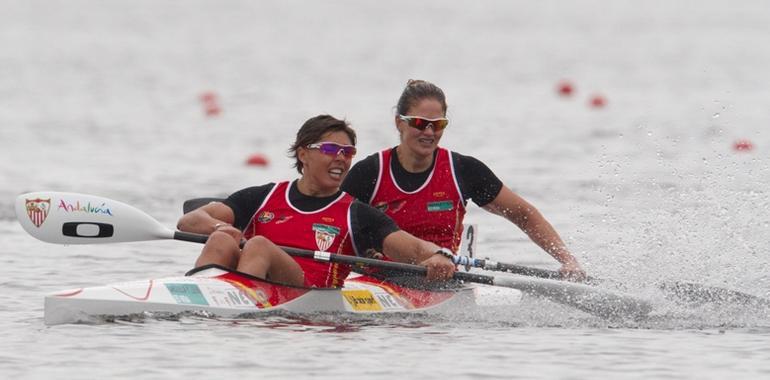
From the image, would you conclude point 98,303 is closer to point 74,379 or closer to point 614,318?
point 74,379

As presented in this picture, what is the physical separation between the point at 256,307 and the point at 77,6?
8498 cm

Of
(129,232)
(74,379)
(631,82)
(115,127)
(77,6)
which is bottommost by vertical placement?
(74,379)

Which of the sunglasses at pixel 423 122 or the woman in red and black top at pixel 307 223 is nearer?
the woman in red and black top at pixel 307 223

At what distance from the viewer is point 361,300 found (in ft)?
40.9

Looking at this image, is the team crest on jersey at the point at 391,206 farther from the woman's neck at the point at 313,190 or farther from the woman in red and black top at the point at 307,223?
the woman's neck at the point at 313,190

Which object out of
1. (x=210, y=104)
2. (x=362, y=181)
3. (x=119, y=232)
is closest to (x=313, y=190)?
(x=362, y=181)

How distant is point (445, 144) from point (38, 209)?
1626cm

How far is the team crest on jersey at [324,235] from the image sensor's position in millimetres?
12148

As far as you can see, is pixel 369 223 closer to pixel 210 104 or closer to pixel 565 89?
pixel 210 104

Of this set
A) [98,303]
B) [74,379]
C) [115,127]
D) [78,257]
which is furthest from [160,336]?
[115,127]

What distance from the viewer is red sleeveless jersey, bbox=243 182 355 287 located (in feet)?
39.9

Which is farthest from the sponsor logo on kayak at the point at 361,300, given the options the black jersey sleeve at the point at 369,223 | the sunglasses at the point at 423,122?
the sunglasses at the point at 423,122

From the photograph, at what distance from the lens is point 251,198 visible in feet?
40.3

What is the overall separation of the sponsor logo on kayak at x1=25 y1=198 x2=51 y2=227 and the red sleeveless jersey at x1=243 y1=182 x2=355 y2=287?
163 centimetres
